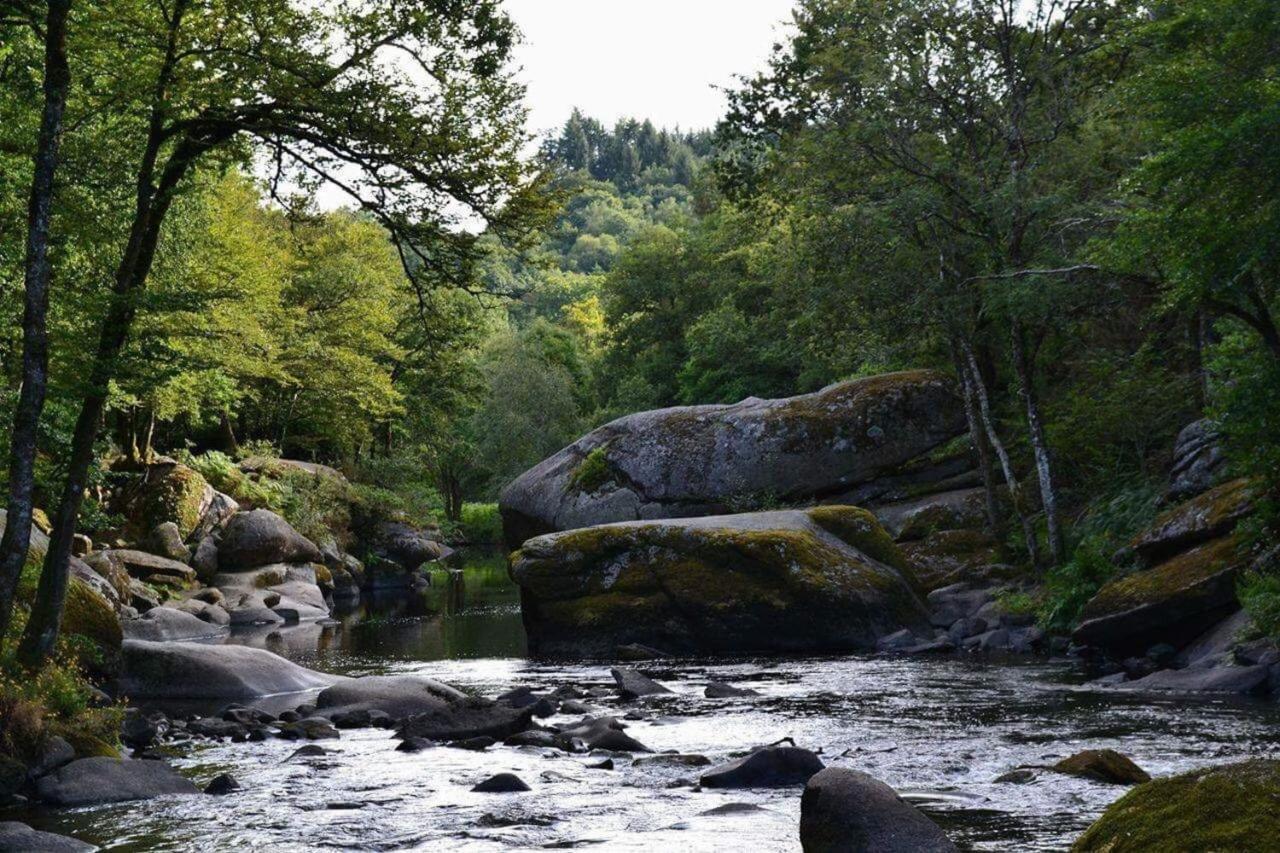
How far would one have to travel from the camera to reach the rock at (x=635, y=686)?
16891 millimetres

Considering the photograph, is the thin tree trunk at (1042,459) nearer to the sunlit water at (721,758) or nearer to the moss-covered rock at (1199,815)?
the sunlit water at (721,758)

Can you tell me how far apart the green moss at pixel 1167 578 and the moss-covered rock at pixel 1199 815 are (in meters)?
12.8

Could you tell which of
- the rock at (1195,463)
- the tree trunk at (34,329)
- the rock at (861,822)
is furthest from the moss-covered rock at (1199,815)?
the rock at (1195,463)

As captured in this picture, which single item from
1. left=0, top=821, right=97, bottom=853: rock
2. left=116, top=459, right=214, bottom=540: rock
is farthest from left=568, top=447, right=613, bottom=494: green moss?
left=0, top=821, right=97, bottom=853: rock

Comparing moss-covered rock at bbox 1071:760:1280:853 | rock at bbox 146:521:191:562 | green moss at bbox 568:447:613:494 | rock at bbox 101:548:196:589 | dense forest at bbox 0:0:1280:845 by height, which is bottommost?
moss-covered rock at bbox 1071:760:1280:853

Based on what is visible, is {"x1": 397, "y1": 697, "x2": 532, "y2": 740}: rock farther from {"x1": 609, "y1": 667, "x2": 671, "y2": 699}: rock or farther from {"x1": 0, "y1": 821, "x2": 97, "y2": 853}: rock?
{"x1": 0, "y1": 821, "x2": 97, "y2": 853}: rock

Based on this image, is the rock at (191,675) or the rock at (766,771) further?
the rock at (191,675)

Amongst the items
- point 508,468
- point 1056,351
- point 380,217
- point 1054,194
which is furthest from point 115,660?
point 508,468

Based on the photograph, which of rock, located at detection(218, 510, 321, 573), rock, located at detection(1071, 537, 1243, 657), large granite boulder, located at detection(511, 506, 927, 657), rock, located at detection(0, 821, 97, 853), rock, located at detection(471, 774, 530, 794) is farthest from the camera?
rock, located at detection(218, 510, 321, 573)

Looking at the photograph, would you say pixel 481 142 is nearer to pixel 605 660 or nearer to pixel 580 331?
pixel 605 660

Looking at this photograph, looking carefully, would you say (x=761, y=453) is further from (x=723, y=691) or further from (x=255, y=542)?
(x=255, y=542)

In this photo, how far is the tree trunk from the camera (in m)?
12.3

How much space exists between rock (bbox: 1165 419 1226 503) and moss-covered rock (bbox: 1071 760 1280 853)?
15551 millimetres

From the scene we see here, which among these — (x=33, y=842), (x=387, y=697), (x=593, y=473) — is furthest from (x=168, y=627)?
(x=33, y=842)
